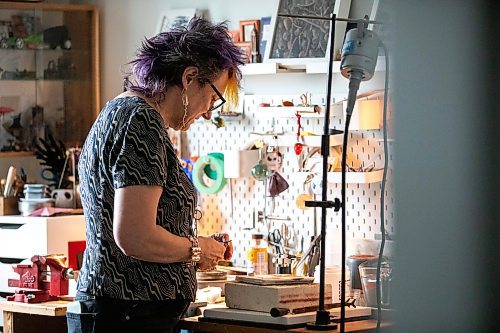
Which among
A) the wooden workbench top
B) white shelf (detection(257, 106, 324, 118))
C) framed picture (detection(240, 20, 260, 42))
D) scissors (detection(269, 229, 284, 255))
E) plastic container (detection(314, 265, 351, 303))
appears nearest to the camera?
plastic container (detection(314, 265, 351, 303))

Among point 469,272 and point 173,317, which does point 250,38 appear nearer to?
point 173,317

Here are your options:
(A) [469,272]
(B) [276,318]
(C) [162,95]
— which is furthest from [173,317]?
(A) [469,272]

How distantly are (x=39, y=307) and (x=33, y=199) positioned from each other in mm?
903

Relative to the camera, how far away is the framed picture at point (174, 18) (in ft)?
12.3

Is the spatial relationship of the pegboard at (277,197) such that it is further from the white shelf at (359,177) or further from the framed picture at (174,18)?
the framed picture at (174,18)

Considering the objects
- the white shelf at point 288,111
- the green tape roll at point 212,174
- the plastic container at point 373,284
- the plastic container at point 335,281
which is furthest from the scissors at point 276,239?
the plastic container at point 373,284

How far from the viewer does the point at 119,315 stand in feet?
7.14

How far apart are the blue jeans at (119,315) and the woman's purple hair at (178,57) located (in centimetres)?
51

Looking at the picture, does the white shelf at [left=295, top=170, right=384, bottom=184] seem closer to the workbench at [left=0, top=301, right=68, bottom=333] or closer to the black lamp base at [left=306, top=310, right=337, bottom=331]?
the black lamp base at [left=306, top=310, right=337, bottom=331]

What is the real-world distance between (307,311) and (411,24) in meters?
1.77

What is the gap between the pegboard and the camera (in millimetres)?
3191

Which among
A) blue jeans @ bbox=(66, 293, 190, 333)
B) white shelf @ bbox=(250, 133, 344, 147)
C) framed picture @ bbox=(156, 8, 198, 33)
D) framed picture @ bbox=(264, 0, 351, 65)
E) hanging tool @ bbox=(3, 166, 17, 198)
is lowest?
blue jeans @ bbox=(66, 293, 190, 333)

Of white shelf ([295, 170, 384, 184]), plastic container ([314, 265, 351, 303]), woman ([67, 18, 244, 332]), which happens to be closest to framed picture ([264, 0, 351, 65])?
white shelf ([295, 170, 384, 184])

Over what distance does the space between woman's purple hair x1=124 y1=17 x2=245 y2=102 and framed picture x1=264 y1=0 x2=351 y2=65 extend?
0.88 meters
